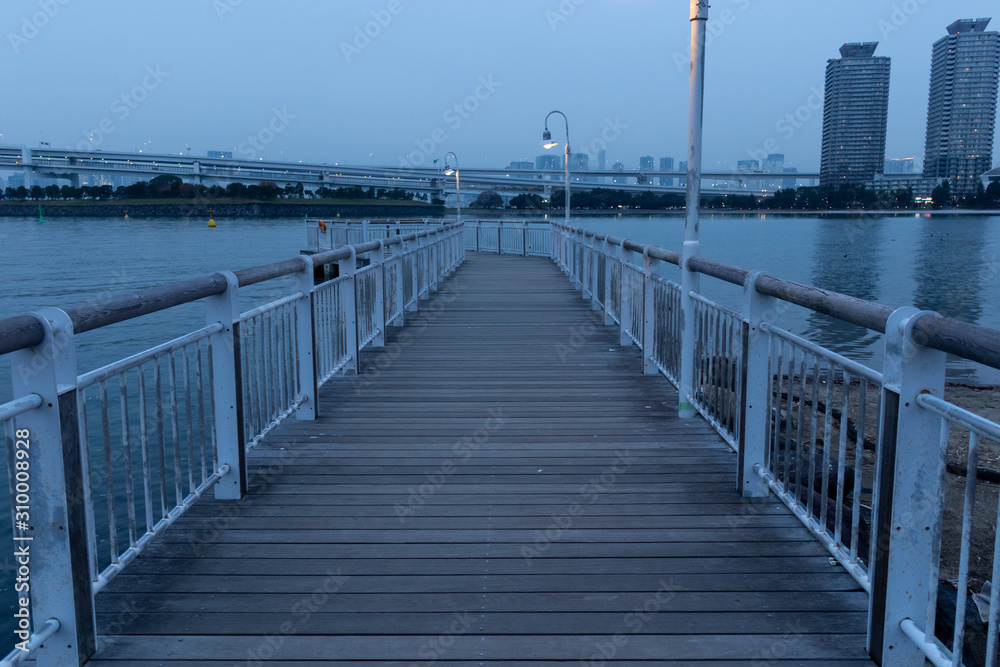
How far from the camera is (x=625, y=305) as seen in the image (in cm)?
918

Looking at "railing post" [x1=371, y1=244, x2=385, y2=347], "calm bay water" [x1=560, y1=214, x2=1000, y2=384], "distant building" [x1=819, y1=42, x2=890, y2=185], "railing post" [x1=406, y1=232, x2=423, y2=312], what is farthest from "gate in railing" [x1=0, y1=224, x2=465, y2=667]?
"distant building" [x1=819, y1=42, x2=890, y2=185]

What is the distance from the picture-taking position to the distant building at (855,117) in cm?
7906

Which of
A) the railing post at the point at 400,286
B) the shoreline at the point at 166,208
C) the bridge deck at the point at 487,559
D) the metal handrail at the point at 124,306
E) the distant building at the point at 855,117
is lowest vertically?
the bridge deck at the point at 487,559

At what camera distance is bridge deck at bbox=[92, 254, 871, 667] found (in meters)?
2.85

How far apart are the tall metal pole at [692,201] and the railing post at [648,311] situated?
2.92ft

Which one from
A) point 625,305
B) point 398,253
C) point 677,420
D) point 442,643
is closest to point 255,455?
point 442,643

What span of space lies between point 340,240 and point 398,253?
28177 millimetres

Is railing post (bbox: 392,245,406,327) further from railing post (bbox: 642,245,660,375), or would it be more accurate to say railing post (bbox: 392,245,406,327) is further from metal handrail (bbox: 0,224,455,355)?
metal handrail (bbox: 0,224,455,355)

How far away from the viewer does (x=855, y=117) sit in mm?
86062

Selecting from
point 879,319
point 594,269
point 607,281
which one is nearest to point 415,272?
point 594,269

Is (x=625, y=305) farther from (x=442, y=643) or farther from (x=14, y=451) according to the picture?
(x=14, y=451)

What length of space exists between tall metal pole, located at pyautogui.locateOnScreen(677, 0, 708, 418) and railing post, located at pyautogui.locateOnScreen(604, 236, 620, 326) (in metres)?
4.24

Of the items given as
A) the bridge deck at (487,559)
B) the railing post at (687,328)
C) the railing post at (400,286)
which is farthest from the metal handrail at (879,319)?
the railing post at (400,286)

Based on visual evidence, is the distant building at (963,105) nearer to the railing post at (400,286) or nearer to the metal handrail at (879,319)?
the railing post at (400,286)
